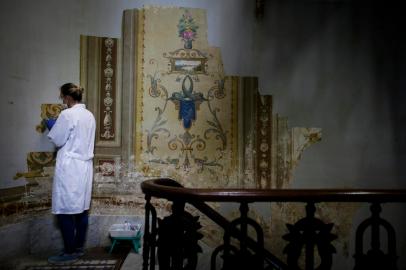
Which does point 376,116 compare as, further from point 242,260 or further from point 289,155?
point 242,260

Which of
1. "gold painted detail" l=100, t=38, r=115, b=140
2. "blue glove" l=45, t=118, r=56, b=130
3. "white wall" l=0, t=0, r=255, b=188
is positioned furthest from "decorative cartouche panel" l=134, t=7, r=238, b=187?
"blue glove" l=45, t=118, r=56, b=130

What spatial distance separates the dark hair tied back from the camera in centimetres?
324

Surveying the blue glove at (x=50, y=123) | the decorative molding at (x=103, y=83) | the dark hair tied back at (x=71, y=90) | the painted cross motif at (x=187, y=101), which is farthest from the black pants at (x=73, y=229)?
the painted cross motif at (x=187, y=101)

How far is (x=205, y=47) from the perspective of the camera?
367 centimetres

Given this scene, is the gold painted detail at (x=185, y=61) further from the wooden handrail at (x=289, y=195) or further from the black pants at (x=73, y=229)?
the wooden handrail at (x=289, y=195)

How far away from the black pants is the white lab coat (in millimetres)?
81

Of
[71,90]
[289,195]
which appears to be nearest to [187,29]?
[71,90]

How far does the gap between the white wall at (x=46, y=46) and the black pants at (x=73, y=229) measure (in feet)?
1.99

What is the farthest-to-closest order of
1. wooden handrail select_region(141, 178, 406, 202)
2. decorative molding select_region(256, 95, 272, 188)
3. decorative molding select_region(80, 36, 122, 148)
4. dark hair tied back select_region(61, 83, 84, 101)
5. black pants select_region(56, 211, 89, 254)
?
decorative molding select_region(256, 95, 272, 188) < decorative molding select_region(80, 36, 122, 148) < dark hair tied back select_region(61, 83, 84, 101) < black pants select_region(56, 211, 89, 254) < wooden handrail select_region(141, 178, 406, 202)

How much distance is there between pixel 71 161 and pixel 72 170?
8 centimetres

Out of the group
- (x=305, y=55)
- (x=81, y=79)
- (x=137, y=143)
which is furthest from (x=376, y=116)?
(x=81, y=79)

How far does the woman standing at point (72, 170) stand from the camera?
3133 millimetres

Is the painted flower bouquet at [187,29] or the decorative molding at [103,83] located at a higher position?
the painted flower bouquet at [187,29]

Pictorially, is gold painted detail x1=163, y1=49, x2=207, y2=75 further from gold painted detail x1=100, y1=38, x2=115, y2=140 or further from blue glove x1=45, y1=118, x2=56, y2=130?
blue glove x1=45, y1=118, x2=56, y2=130
